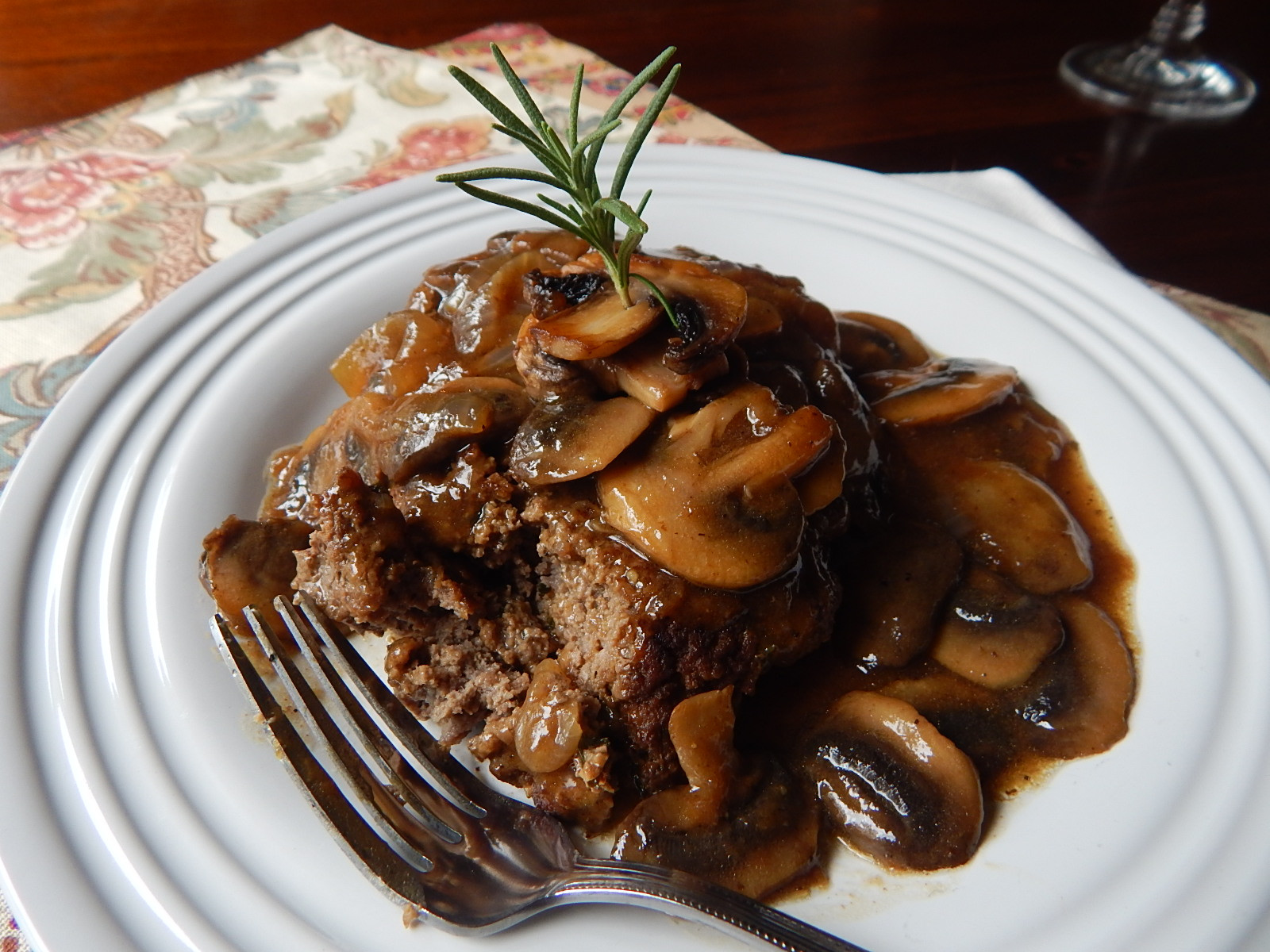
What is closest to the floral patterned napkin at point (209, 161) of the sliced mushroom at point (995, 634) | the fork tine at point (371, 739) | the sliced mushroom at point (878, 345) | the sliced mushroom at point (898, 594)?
the fork tine at point (371, 739)

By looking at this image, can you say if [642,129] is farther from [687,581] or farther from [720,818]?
[720,818]

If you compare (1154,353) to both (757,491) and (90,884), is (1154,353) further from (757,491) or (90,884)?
(90,884)

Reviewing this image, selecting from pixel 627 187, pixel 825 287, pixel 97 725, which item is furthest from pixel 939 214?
pixel 97 725

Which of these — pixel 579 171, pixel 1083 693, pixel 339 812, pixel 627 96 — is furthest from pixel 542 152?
pixel 1083 693

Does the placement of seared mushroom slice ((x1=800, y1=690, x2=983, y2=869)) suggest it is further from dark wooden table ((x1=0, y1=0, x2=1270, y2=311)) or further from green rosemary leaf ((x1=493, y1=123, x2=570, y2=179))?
dark wooden table ((x1=0, y1=0, x2=1270, y2=311))

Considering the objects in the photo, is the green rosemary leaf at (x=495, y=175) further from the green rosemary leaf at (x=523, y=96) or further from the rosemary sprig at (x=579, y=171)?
the green rosemary leaf at (x=523, y=96)

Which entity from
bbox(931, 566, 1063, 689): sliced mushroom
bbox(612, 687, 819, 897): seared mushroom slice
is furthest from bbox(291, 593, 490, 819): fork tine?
bbox(931, 566, 1063, 689): sliced mushroom

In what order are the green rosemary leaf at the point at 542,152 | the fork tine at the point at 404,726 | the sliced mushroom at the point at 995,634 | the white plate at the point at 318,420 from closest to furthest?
1. the white plate at the point at 318,420
2. the fork tine at the point at 404,726
3. the green rosemary leaf at the point at 542,152
4. the sliced mushroom at the point at 995,634
